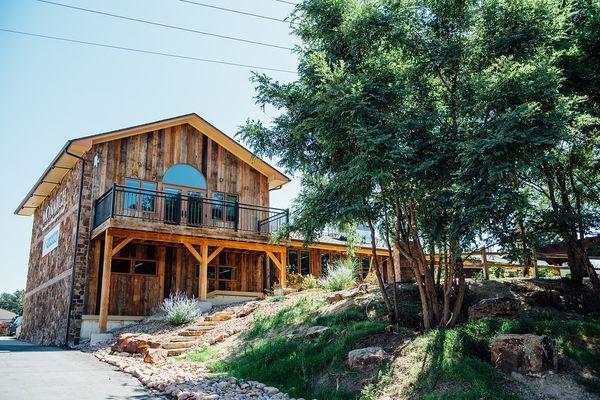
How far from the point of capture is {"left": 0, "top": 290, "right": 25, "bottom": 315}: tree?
68000 millimetres

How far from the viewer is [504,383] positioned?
18.3 feet

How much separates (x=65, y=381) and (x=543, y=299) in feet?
26.7

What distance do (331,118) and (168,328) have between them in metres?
7.80

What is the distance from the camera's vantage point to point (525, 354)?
579 centimetres

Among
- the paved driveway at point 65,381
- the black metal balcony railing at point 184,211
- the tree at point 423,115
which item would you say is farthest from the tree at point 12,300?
the tree at point 423,115

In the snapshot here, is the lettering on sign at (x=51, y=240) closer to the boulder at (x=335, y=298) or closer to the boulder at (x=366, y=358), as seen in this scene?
the boulder at (x=335, y=298)

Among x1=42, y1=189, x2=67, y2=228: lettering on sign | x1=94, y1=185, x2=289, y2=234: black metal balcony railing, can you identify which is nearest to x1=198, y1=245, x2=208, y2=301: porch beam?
x1=94, y1=185, x2=289, y2=234: black metal balcony railing

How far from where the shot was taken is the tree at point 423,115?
638 cm

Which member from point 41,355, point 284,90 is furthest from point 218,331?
point 284,90

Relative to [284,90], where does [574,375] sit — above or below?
below

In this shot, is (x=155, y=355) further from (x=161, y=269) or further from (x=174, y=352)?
(x=161, y=269)

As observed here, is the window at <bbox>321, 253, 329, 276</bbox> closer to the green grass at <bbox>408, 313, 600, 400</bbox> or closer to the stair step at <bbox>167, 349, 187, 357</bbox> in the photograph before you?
the stair step at <bbox>167, 349, 187, 357</bbox>

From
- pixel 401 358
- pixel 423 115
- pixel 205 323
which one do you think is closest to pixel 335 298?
pixel 205 323

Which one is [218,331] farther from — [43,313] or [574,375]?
[43,313]
